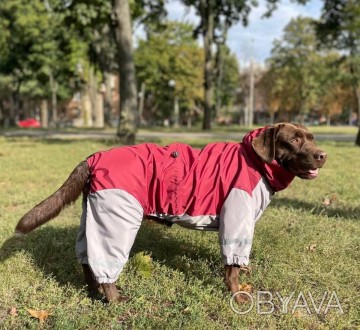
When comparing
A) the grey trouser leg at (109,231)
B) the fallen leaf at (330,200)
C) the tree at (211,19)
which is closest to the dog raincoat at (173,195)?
the grey trouser leg at (109,231)

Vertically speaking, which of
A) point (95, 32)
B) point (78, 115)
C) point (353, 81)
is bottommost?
point (78, 115)

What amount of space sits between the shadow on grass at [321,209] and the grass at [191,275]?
0.05 ft

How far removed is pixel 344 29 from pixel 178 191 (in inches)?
669

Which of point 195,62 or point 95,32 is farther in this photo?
point 195,62

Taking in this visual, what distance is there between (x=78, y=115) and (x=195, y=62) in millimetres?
34785

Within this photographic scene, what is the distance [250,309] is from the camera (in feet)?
11.4

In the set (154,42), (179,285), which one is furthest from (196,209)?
(154,42)

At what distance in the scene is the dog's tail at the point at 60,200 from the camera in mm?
3596

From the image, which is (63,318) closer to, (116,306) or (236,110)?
(116,306)

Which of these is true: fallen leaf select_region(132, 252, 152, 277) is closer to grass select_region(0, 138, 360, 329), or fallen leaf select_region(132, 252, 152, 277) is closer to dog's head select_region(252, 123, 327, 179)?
grass select_region(0, 138, 360, 329)

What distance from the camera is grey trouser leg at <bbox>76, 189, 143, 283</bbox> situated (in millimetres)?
3414

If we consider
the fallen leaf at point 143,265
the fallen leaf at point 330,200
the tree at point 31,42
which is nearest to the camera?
the fallen leaf at point 143,265

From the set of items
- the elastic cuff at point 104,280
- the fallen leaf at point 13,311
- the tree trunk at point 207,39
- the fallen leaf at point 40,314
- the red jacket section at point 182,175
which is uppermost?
the tree trunk at point 207,39

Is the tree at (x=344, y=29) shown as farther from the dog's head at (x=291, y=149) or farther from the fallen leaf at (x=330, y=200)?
the dog's head at (x=291, y=149)
